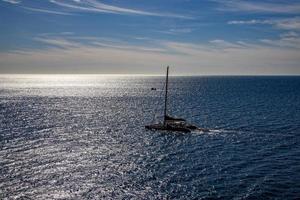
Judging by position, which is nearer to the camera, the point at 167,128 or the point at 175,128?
the point at 175,128

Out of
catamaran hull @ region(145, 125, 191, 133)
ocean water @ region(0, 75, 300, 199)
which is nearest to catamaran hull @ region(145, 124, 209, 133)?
catamaran hull @ region(145, 125, 191, 133)

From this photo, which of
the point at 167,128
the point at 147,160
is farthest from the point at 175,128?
the point at 147,160

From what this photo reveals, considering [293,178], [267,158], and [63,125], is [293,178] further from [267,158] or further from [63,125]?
[63,125]

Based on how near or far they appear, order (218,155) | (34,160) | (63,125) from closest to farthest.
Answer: (34,160)
(218,155)
(63,125)

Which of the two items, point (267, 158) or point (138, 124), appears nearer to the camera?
point (267, 158)

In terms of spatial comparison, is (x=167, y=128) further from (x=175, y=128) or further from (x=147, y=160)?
(x=147, y=160)

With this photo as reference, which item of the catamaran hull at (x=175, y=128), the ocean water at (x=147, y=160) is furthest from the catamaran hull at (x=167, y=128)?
the ocean water at (x=147, y=160)

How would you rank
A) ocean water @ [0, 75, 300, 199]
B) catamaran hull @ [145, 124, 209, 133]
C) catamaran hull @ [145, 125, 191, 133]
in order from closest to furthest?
ocean water @ [0, 75, 300, 199], catamaran hull @ [145, 125, 191, 133], catamaran hull @ [145, 124, 209, 133]

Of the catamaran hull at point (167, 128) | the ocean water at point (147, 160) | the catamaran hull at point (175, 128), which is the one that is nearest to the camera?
the ocean water at point (147, 160)

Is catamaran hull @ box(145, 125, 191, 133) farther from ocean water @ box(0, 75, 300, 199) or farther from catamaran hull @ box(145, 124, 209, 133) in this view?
ocean water @ box(0, 75, 300, 199)

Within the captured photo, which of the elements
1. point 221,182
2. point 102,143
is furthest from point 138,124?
point 221,182

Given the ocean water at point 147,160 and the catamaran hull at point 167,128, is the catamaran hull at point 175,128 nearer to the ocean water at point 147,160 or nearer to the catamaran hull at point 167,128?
the catamaran hull at point 167,128
